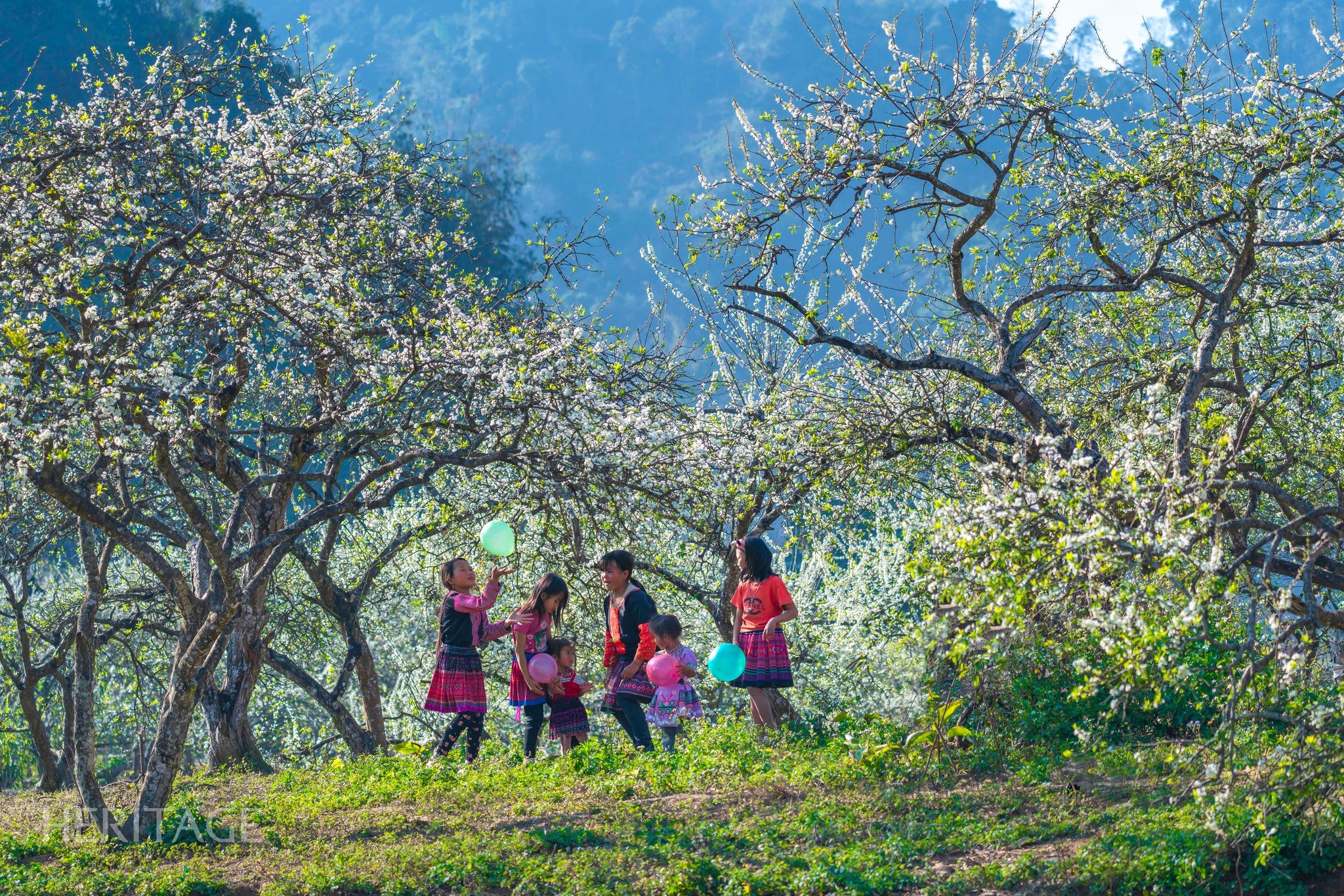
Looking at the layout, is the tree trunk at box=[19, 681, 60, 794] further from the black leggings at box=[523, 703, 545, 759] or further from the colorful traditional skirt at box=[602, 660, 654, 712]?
the colorful traditional skirt at box=[602, 660, 654, 712]

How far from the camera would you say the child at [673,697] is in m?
7.79

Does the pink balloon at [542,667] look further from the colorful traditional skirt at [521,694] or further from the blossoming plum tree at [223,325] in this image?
the blossoming plum tree at [223,325]

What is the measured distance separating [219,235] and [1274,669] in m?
6.62

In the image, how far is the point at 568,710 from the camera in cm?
851

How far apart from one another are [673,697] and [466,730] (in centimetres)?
157

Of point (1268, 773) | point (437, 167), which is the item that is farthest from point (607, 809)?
point (437, 167)

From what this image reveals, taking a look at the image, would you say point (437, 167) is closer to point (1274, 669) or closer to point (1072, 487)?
point (1072, 487)

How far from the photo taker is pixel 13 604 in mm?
12062

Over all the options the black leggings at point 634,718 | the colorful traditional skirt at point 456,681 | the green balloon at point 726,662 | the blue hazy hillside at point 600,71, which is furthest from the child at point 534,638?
the blue hazy hillside at point 600,71

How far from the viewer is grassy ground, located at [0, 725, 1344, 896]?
4.98 meters

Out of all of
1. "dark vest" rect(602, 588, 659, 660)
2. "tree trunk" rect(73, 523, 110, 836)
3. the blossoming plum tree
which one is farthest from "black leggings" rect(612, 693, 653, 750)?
"tree trunk" rect(73, 523, 110, 836)

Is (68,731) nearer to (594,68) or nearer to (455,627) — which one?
(455,627)

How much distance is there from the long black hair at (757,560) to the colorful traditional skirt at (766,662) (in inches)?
16.1

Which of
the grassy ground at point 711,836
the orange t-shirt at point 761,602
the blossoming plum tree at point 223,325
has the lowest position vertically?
the grassy ground at point 711,836
